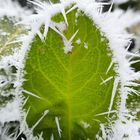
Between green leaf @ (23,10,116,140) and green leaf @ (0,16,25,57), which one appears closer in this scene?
green leaf @ (23,10,116,140)

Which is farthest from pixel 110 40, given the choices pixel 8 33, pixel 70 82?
pixel 8 33

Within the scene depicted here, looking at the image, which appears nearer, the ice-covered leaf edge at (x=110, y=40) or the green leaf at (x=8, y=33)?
the ice-covered leaf edge at (x=110, y=40)

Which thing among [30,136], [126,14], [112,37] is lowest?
[30,136]

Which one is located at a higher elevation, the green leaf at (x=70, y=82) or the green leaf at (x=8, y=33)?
the green leaf at (x=8, y=33)

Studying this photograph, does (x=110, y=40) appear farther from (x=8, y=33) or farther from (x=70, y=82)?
(x=8, y=33)

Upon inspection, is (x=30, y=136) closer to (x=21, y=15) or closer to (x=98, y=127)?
(x=98, y=127)

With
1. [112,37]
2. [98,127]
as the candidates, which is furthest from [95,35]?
[98,127]

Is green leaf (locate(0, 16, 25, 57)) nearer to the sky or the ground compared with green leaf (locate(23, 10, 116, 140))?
nearer to the sky

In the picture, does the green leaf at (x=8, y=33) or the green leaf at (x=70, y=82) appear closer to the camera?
the green leaf at (x=70, y=82)
